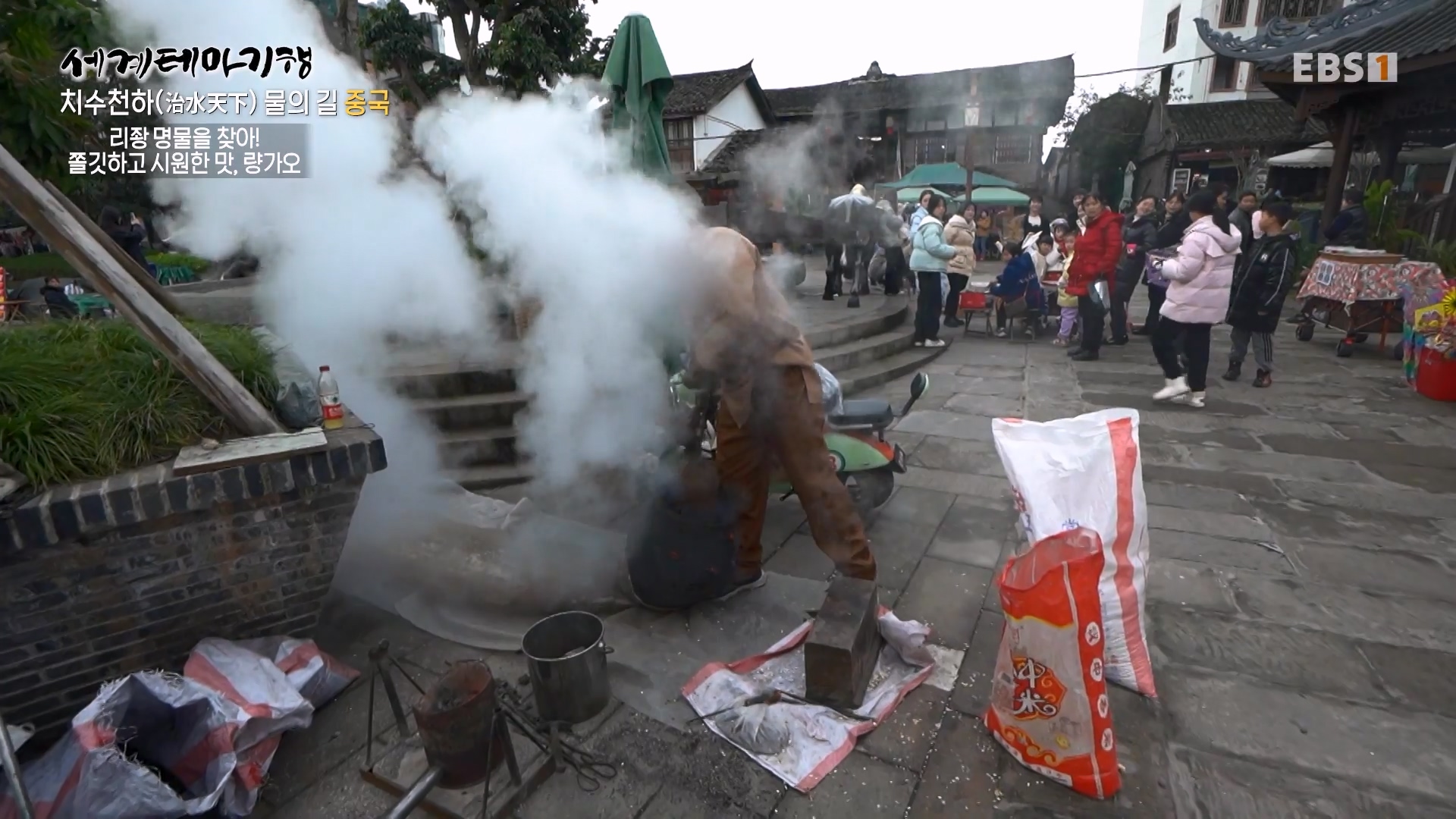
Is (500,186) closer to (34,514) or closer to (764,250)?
(34,514)

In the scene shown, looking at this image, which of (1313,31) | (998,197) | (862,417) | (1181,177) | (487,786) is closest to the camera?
(487,786)

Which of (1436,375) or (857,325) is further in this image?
(857,325)

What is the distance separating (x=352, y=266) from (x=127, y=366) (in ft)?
7.14

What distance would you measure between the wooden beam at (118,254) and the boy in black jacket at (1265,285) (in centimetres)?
775

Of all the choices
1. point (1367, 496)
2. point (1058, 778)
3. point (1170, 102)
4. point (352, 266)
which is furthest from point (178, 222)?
point (1170, 102)

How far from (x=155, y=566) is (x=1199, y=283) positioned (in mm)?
7023

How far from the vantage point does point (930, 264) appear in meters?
8.34

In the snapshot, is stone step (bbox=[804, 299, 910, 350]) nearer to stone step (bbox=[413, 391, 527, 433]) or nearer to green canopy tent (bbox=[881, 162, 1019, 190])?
stone step (bbox=[413, 391, 527, 433])

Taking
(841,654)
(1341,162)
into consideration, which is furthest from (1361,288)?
(841,654)

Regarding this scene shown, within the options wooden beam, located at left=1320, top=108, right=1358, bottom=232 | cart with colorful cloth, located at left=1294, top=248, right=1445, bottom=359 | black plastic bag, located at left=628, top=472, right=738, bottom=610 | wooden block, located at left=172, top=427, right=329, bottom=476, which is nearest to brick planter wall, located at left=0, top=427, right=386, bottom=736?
wooden block, located at left=172, top=427, right=329, bottom=476

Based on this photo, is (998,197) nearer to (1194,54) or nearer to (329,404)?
(1194,54)

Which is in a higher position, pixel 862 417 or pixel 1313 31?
pixel 1313 31

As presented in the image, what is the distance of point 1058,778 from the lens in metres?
2.24

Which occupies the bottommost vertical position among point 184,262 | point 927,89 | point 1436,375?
point 1436,375
